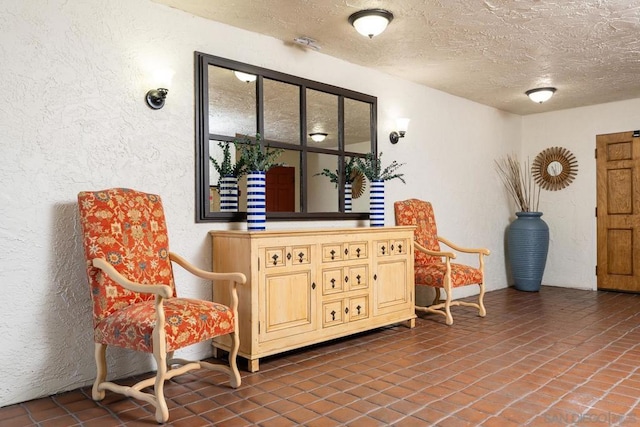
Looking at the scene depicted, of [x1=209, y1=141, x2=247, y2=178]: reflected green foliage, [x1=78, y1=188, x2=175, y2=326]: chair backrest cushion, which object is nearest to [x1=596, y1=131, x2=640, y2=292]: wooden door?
[x1=209, y1=141, x2=247, y2=178]: reflected green foliage

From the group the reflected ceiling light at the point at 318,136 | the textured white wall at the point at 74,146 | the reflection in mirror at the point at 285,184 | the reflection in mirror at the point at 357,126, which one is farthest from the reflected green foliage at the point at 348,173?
the textured white wall at the point at 74,146

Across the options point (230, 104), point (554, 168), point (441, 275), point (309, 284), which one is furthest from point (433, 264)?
point (554, 168)

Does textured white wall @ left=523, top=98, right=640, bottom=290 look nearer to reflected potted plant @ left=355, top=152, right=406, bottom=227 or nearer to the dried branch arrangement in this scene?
the dried branch arrangement

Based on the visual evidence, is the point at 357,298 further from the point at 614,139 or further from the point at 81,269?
the point at 614,139

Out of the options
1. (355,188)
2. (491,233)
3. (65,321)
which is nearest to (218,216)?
(65,321)

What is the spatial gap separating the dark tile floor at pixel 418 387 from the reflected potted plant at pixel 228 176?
3.73 feet

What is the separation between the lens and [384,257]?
3816 mm

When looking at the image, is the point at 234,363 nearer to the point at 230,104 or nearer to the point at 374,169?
the point at 230,104

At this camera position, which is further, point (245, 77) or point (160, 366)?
point (245, 77)

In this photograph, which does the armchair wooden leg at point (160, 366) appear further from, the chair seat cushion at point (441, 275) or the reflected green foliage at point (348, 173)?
the chair seat cushion at point (441, 275)

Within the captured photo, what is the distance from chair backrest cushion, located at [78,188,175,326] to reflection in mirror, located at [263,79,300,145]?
1140 mm

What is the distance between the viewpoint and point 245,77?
3514mm

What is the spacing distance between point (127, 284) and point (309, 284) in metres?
1.28

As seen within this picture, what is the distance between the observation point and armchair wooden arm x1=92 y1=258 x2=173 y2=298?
218 cm
